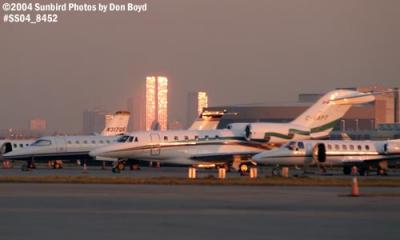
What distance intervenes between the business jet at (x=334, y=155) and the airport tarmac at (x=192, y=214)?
1570 centimetres

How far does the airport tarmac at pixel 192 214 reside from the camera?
18359mm

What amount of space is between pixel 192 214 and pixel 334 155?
1188 inches

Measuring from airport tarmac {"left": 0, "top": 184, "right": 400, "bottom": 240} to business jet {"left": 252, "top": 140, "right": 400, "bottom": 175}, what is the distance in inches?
618

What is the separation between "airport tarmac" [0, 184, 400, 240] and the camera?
723 inches

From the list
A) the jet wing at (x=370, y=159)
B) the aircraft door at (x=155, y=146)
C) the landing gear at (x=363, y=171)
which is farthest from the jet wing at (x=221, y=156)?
the landing gear at (x=363, y=171)

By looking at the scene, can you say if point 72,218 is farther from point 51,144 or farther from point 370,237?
point 51,144

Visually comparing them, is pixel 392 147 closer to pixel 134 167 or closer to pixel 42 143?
pixel 134 167

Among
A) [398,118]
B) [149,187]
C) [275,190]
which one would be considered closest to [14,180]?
[149,187]

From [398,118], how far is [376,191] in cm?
10448

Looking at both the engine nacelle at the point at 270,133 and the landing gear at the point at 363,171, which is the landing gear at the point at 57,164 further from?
the landing gear at the point at 363,171

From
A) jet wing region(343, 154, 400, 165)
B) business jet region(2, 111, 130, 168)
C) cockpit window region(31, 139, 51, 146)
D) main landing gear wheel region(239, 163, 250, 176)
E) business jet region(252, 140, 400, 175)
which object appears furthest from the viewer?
cockpit window region(31, 139, 51, 146)

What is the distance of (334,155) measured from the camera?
169 feet

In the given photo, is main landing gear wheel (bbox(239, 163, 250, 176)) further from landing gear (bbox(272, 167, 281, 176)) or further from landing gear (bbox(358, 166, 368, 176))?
landing gear (bbox(358, 166, 368, 176))

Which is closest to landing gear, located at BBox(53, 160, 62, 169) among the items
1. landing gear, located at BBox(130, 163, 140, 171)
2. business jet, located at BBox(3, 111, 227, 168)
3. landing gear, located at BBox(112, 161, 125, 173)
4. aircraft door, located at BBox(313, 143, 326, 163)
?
business jet, located at BBox(3, 111, 227, 168)
